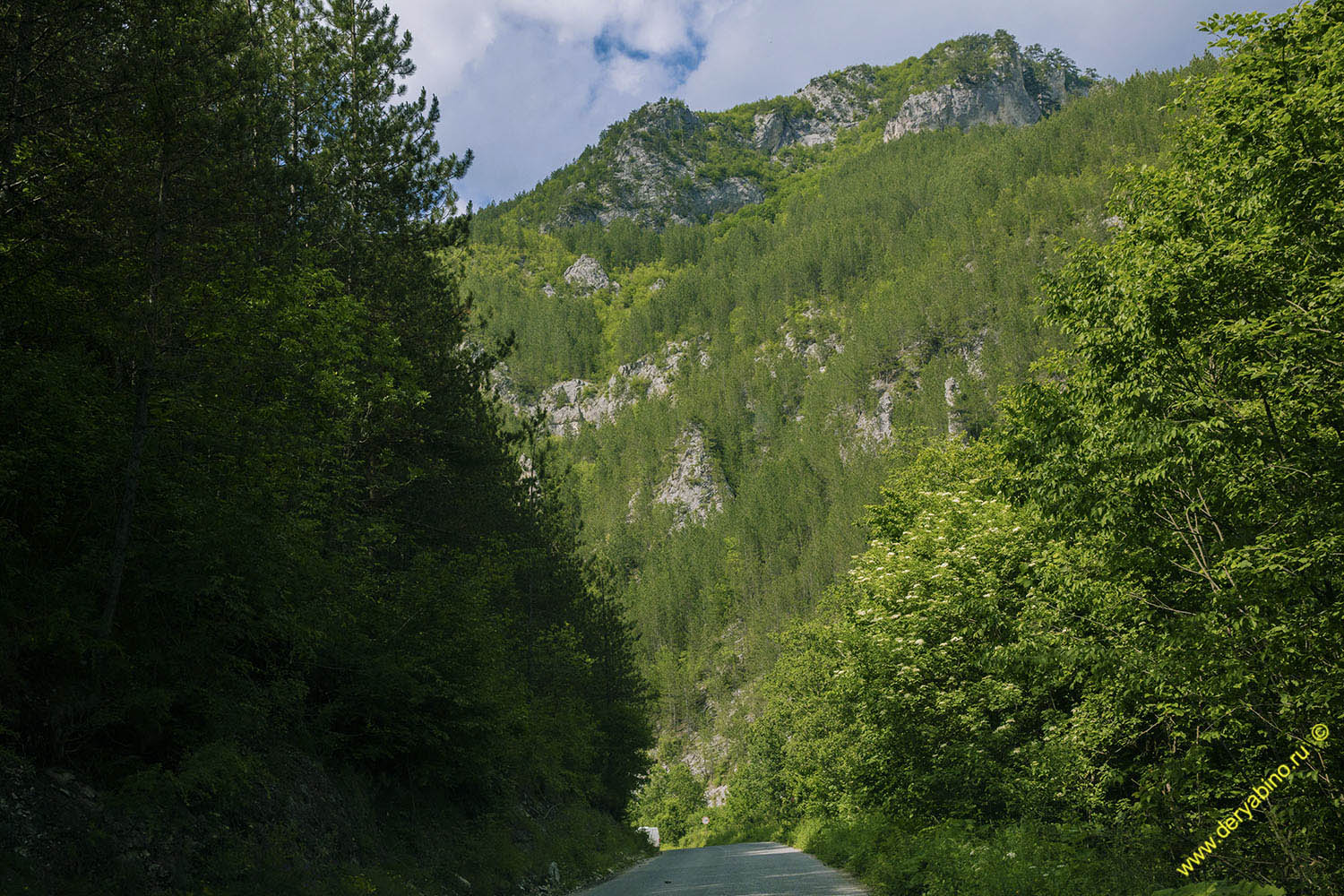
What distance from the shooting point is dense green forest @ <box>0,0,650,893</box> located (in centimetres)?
751

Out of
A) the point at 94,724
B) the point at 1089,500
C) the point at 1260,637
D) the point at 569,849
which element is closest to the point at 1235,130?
the point at 1089,500

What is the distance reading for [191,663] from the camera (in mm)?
8922

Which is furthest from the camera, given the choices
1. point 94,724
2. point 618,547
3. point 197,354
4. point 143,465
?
point 618,547

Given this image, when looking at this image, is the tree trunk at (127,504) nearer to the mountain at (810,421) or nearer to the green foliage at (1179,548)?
the green foliage at (1179,548)

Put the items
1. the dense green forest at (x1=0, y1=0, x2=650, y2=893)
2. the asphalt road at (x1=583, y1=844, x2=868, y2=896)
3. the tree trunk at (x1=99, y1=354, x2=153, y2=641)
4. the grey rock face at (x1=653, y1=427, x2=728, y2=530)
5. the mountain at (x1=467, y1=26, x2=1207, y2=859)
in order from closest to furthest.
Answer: the dense green forest at (x1=0, y1=0, x2=650, y2=893), the tree trunk at (x1=99, y1=354, x2=153, y2=641), the asphalt road at (x1=583, y1=844, x2=868, y2=896), the mountain at (x1=467, y1=26, x2=1207, y2=859), the grey rock face at (x1=653, y1=427, x2=728, y2=530)

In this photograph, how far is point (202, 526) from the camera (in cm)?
877

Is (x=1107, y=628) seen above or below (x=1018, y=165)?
below

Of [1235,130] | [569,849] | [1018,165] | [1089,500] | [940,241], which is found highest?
[1018,165]

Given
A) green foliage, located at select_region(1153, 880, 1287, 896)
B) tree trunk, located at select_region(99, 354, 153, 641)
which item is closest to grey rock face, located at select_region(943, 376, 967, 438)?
green foliage, located at select_region(1153, 880, 1287, 896)

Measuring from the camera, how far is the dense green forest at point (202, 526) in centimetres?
751

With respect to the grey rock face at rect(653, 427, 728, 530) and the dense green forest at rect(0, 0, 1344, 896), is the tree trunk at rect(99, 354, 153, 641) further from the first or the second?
the grey rock face at rect(653, 427, 728, 530)

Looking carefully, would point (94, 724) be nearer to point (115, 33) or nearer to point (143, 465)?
point (143, 465)

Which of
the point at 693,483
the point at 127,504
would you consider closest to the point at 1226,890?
the point at 127,504

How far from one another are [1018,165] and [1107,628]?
193 meters
